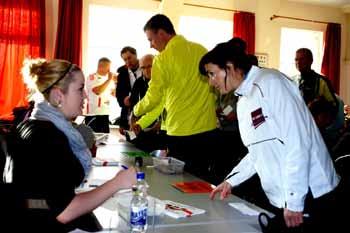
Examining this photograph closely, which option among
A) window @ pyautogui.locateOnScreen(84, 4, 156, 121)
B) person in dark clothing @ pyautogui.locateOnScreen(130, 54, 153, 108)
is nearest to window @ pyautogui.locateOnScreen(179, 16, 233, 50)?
window @ pyautogui.locateOnScreen(84, 4, 156, 121)

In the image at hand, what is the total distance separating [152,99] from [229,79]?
124cm

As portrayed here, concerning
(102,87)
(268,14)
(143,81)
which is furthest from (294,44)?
(143,81)

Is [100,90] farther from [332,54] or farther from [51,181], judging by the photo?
[332,54]

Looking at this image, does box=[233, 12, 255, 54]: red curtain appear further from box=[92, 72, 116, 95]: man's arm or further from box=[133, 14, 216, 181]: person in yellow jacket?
box=[133, 14, 216, 181]: person in yellow jacket

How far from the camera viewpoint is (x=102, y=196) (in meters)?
1.33

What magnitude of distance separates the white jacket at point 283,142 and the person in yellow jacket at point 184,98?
119 centimetres

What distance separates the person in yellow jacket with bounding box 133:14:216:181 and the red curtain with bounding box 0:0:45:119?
3.24 metres

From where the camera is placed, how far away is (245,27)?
6.99 m

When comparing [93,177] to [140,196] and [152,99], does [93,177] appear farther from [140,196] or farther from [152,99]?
[152,99]

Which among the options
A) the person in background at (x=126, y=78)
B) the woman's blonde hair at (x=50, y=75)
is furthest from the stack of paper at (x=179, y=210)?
the person in background at (x=126, y=78)

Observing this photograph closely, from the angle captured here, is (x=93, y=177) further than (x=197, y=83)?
No

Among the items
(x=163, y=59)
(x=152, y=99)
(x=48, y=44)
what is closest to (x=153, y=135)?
(x=152, y=99)

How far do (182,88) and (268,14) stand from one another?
4830 millimetres

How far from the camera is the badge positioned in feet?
5.18
